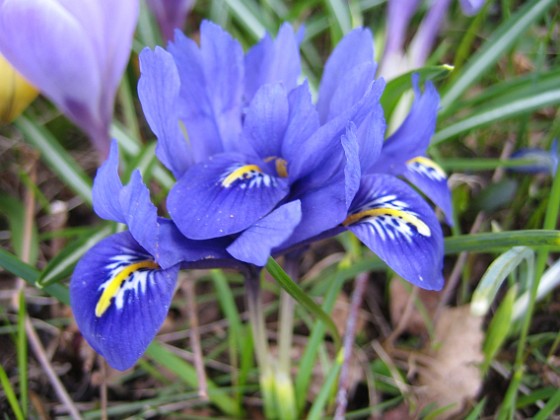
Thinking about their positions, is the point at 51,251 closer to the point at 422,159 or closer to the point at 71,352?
the point at 71,352

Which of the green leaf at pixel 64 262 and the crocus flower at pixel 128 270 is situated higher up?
the crocus flower at pixel 128 270

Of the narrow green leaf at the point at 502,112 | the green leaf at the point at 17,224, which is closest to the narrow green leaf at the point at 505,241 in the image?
the narrow green leaf at the point at 502,112

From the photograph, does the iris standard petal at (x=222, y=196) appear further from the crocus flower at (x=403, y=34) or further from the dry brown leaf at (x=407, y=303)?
the crocus flower at (x=403, y=34)

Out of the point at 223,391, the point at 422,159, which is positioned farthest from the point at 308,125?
the point at 223,391

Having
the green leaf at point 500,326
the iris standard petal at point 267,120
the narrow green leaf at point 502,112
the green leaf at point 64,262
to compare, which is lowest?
the green leaf at point 500,326

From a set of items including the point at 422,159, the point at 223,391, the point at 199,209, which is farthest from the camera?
the point at 223,391

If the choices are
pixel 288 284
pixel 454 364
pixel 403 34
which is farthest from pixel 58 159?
pixel 454 364
